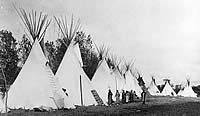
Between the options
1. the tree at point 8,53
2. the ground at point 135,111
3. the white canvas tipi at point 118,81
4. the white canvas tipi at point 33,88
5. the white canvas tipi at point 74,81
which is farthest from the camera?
the tree at point 8,53

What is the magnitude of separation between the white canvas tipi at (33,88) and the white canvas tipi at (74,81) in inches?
124

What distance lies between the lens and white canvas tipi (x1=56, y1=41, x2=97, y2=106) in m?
18.6

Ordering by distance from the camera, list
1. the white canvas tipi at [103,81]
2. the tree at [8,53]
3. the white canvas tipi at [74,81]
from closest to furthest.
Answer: the white canvas tipi at [74,81], the white canvas tipi at [103,81], the tree at [8,53]

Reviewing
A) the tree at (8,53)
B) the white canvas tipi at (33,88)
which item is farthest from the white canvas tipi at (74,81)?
the tree at (8,53)

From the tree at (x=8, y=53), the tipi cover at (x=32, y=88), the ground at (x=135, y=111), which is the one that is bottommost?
the ground at (x=135, y=111)

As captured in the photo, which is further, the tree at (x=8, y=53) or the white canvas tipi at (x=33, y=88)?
the tree at (x=8, y=53)

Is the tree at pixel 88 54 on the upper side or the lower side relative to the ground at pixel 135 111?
upper

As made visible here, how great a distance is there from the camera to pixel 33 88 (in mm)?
15266

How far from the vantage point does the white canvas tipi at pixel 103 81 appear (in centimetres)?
2425

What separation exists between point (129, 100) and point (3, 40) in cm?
1928

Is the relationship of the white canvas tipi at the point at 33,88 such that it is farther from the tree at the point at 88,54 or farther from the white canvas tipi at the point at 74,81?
the tree at the point at 88,54

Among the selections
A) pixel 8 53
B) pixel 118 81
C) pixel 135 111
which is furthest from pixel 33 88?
pixel 8 53

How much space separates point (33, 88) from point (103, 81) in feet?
35.4

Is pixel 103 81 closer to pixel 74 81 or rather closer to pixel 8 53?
pixel 74 81
